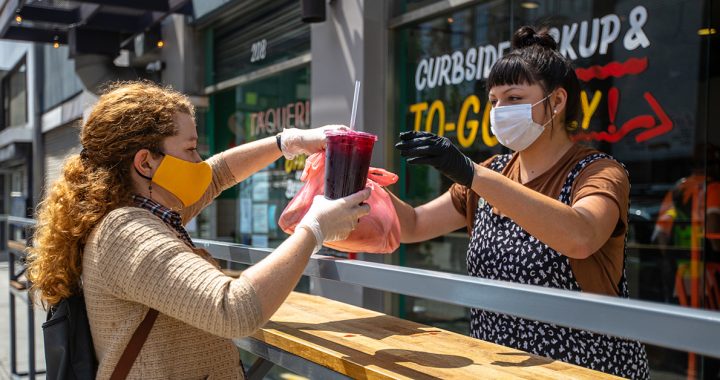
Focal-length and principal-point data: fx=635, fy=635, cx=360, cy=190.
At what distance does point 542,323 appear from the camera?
1762 millimetres

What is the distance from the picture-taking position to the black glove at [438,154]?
61.6 inches

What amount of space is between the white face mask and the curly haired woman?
568 millimetres

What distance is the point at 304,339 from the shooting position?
5.60ft

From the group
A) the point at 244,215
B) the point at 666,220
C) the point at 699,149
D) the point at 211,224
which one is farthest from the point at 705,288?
the point at 211,224

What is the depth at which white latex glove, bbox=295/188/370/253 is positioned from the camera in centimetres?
151

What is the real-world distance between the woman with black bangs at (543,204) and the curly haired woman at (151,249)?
14.5 inches

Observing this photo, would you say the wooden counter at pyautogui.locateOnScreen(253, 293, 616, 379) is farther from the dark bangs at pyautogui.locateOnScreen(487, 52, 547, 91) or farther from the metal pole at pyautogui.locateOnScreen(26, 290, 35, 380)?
the metal pole at pyautogui.locateOnScreen(26, 290, 35, 380)

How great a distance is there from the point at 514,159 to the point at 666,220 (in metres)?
2.54

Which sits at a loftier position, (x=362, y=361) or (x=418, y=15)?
(x=418, y=15)

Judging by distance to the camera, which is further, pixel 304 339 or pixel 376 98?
pixel 376 98

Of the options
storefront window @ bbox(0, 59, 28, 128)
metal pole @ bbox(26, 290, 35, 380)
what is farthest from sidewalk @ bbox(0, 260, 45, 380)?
storefront window @ bbox(0, 59, 28, 128)

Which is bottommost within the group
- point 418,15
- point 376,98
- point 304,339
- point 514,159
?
point 304,339

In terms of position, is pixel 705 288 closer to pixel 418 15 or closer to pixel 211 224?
pixel 418 15

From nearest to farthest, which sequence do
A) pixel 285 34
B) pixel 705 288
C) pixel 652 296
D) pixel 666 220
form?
pixel 705 288
pixel 666 220
pixel 652 296
pixel 285 34
